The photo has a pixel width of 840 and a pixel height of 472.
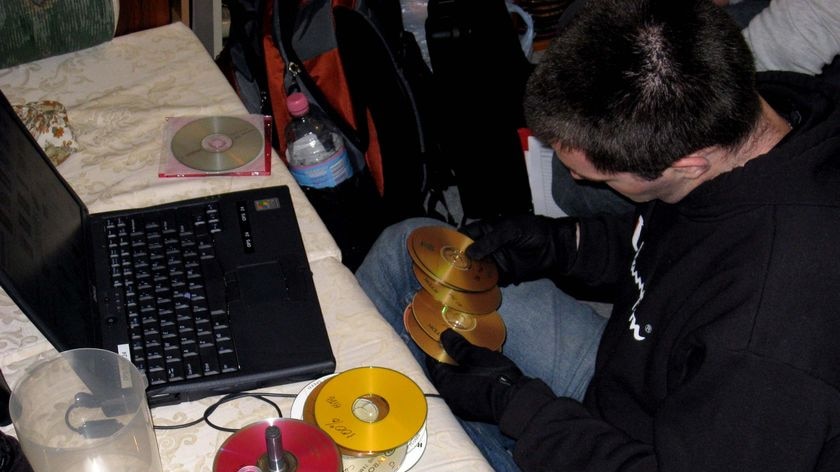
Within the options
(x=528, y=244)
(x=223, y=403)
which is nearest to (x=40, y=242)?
(x=223, y=403)

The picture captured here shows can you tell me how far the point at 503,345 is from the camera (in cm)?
134

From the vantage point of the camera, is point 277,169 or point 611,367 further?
point 277,169

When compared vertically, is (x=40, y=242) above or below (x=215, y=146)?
above

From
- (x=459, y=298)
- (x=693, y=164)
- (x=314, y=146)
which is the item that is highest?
(x=693, y=164)

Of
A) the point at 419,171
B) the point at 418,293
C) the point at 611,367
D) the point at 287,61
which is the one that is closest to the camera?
the point at 611,367

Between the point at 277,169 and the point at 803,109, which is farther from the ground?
the point at 803,109

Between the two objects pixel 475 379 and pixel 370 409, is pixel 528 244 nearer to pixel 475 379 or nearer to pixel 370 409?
pixel 475 379

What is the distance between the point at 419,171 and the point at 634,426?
90cm

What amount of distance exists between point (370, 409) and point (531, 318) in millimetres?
533

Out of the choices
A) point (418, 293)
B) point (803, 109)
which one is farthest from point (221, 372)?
point (803, 109)

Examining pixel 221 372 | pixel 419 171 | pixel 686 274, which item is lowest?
pixel 419 171

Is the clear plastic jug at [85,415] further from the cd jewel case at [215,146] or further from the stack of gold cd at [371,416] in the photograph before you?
the cd jewel case at [215,146]

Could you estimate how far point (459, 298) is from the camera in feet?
4.00

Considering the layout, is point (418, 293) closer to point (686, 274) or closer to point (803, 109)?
point (686, 274)
